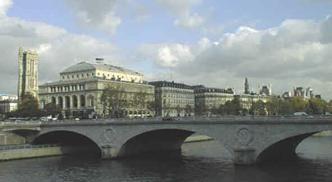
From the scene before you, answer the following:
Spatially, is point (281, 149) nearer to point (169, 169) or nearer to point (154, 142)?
point (169, 169)

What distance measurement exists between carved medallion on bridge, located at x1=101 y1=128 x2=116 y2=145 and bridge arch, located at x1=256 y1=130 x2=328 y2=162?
88.9 ft

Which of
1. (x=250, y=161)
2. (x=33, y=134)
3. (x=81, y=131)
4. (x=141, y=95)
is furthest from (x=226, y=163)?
(x=141, y=95)

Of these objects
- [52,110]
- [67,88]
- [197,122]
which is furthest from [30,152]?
[67,88]

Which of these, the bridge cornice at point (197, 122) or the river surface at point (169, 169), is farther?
the bridge cornice at point (197, 122)

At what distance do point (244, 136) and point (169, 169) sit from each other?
11.1m

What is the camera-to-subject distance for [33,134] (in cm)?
9781

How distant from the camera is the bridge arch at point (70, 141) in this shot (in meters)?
93.8

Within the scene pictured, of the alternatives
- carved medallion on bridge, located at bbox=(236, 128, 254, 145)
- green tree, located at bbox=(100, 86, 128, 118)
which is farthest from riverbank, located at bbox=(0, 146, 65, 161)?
green tree, located at bbox=(100, 86, 128, 118)

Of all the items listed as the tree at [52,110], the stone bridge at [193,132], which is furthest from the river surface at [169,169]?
the tree at [52,110]

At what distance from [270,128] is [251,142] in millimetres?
3222

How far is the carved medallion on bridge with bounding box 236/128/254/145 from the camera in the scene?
65.1 meters

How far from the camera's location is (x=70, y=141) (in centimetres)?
9825

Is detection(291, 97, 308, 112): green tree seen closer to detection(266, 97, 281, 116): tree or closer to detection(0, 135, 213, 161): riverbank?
detection(266, 97, 281, 116): tree

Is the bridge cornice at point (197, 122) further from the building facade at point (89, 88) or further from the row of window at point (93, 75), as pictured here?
the row of window at point (93, 75)
